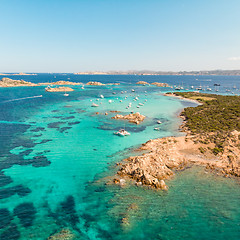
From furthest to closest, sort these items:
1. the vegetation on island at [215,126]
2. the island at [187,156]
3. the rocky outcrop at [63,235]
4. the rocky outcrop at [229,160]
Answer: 1. the vegetation on island at [215,126]
2. the rocky outcrop at [229,160]
3. the island at [187,156]
4. the rocky outcrop at [63,235]

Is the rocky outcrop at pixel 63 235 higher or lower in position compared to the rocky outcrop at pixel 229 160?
lower

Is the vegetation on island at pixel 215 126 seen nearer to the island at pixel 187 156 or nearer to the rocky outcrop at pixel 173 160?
the island at pixel 187 156

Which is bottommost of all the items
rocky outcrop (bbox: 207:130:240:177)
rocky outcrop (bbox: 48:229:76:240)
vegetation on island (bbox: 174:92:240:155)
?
rocky outcrop (bbox: 48:229:76:240)

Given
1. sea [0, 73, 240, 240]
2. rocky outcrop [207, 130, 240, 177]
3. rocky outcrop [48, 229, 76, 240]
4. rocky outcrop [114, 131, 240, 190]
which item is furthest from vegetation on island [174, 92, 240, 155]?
rocky outcrop [48, 229, 76, 240]

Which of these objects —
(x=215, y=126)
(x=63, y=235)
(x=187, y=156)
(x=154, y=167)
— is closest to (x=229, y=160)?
(x=187, y=156)

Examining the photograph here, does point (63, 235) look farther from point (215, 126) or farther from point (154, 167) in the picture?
point (215, 126)

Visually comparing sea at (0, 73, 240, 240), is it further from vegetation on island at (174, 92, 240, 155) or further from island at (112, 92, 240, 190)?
vegetation on island at (174, 92, 240, 155)

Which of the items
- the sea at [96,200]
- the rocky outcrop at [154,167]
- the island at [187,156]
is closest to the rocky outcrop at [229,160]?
the island at [187,156]

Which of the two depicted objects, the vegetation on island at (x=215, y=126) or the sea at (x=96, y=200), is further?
the vegetation on island at (x=215, y=126)

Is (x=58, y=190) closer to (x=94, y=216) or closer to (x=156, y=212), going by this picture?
(x=94, y=216)
